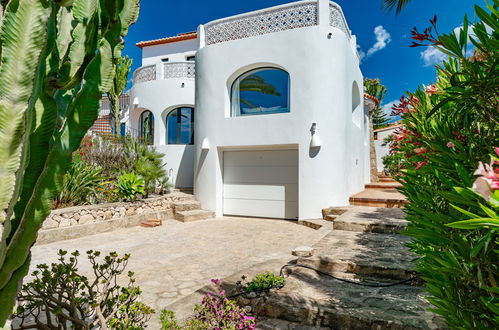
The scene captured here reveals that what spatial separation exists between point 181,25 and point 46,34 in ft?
77.0

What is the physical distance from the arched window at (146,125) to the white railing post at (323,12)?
961 cm

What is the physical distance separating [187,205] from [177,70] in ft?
23.5

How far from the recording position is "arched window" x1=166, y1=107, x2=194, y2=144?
1413cm

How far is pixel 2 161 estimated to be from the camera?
1.51m

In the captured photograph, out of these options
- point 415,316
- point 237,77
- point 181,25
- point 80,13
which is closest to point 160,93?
point 237,77

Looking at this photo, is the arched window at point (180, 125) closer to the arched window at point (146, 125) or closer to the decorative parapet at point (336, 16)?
the arched window at point (146, 125)

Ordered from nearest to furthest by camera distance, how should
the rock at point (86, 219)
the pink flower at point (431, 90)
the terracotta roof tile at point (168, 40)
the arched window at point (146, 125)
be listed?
the pink flower at point (431, 90) < the rock at point (86, 219) < the arched window at point (146, 125) < the terracotta roof tile at point (168, 40)

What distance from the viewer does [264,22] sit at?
1016 cm

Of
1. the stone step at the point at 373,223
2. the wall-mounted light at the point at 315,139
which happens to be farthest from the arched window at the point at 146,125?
the stone step at the point at 373,223

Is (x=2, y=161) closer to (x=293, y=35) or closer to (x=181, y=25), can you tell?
(x=293, y=35)

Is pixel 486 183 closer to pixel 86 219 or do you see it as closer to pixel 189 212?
pixel 86 219

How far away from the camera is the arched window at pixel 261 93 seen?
10227mm

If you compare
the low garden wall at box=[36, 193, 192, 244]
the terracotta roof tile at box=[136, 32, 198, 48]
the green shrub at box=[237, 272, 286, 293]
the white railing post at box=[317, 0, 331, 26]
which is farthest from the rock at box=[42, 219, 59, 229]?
the terracotta roof tile at box=[136, 32, 198, 48]

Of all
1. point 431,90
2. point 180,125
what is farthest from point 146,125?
point 431,90
